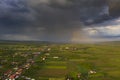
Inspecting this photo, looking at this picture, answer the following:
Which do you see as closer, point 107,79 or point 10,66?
point 107,79

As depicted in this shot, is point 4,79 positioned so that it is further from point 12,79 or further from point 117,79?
point 117,79

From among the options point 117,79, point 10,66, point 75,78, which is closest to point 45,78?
point 75,78

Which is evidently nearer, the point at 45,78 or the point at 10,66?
the point at 45,78

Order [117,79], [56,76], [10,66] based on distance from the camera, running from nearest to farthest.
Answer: [117,79], [56,76], [10,66]

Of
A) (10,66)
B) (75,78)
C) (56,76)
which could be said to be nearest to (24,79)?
(56,76)

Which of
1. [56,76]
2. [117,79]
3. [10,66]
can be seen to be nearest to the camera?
[117,79]

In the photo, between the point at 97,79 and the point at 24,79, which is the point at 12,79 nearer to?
the point at 24,79

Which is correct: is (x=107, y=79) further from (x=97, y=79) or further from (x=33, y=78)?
(x=33, y=78)
